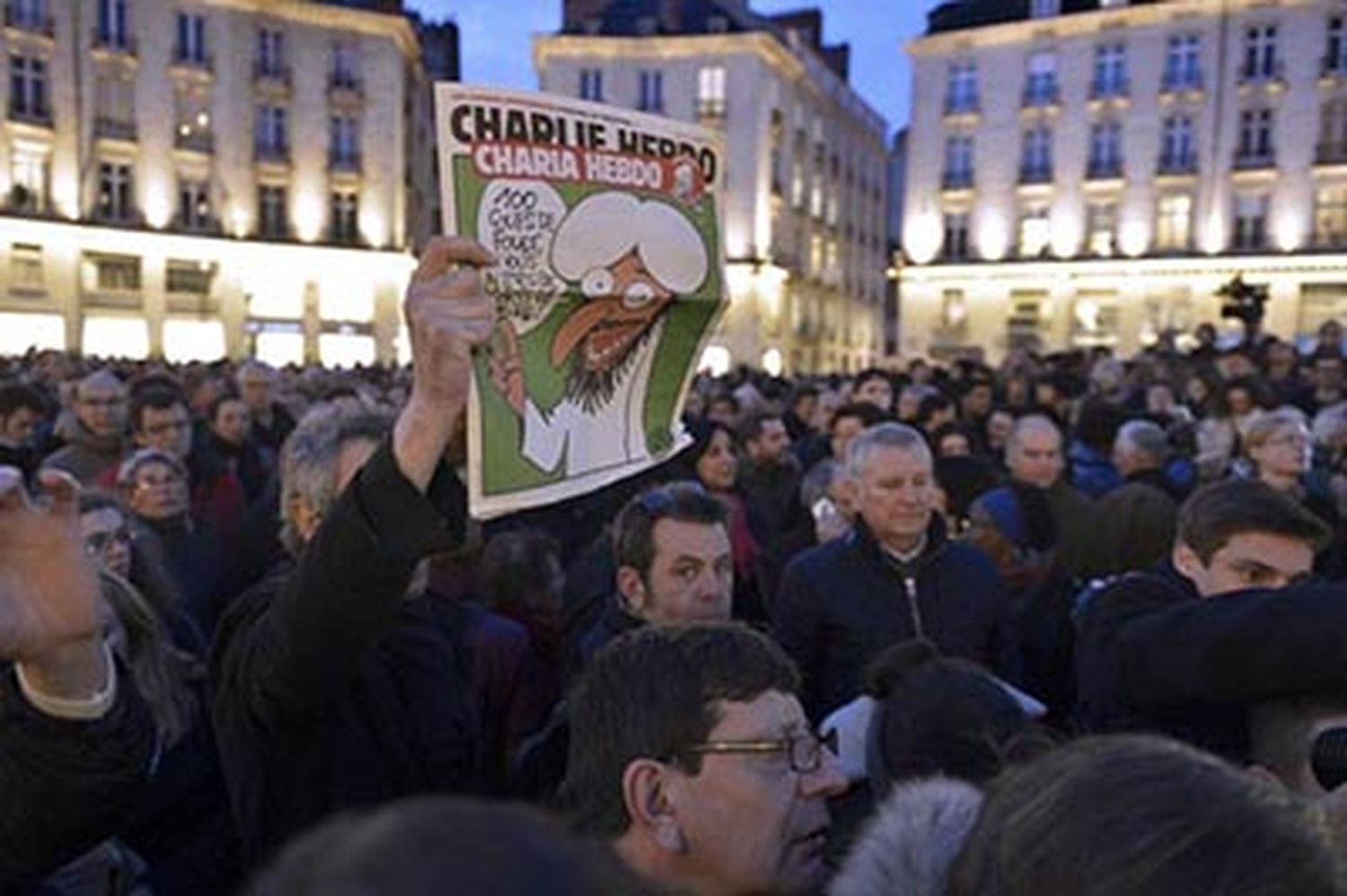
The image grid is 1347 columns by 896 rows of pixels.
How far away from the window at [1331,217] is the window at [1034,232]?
8.81m

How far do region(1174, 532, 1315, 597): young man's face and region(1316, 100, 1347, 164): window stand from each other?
46498 millimetres

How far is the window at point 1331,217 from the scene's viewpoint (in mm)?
43656

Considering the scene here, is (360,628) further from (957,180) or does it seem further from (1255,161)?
(957,180)

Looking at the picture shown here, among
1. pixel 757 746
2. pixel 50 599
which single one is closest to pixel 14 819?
pixel 50 599

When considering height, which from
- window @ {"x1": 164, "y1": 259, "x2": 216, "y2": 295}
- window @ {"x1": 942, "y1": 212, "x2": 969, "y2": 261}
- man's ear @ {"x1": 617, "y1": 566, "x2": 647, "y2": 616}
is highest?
window @ {"x1": 942, "y1": 212, "x2": 969, "y2": 261}

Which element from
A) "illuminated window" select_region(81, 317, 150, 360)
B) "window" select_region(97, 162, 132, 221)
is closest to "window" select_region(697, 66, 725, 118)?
"window" select_region(97, 162, 132, 221)

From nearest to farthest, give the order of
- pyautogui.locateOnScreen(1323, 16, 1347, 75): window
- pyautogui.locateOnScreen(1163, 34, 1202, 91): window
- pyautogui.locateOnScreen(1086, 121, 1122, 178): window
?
1. pyautogui.locateOnScreen(1323, 16, 1347, 75): window
2. pyautogui.locateOnScreen(1163, 34, 1202, 91): window
3. pyautogui.locateOnScreen(1086, 121, 1122, 178): window

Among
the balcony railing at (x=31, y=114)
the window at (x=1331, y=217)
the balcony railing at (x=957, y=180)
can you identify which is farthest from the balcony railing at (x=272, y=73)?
the window at (x=1331, y=217)

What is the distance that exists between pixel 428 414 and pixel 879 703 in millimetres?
1124

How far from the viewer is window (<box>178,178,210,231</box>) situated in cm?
4331

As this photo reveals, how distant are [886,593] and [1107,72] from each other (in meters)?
47.5

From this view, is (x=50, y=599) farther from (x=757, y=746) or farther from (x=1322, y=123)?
(x=1322, y=123)

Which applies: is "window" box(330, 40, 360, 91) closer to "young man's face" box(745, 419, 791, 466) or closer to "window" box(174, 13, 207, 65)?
"window" box(174, 13, 207, 65)

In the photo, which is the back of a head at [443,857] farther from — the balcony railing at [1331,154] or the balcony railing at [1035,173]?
the balcony railing at [1035,173]
